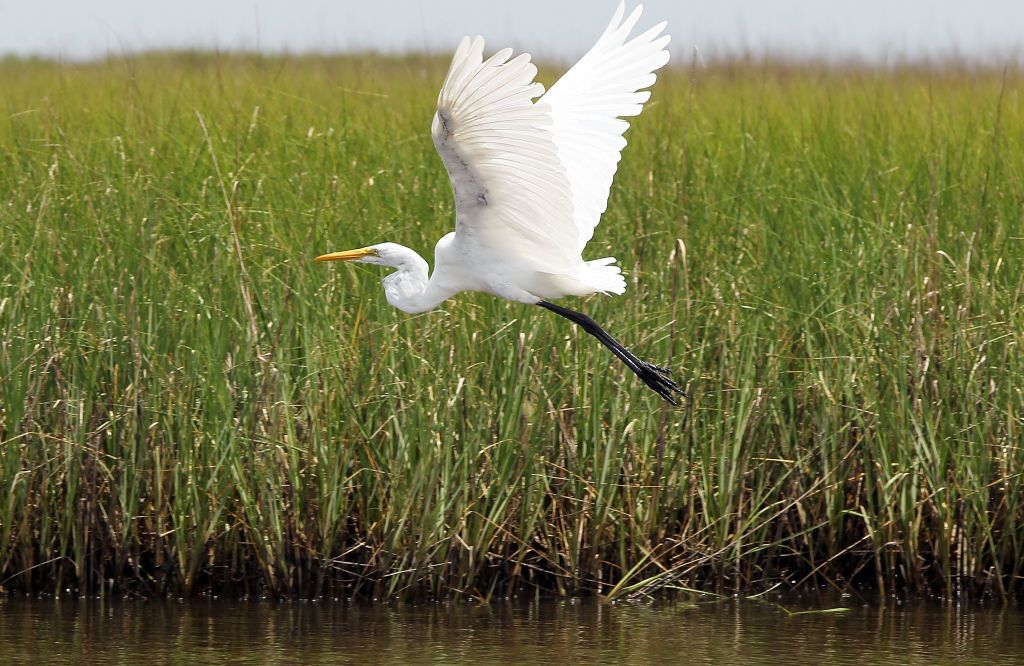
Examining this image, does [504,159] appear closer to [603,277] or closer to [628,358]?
[603,277]

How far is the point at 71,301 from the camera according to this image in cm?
491

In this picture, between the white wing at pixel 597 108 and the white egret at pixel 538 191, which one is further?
the white wing at pixel 597 108

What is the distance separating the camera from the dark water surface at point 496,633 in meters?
4.22

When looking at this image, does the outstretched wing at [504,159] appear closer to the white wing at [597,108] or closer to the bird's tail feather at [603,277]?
the bird's tail feather at [603,277]

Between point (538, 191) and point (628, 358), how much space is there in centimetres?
62

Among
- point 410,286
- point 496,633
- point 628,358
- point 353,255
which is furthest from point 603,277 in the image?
point 496,633

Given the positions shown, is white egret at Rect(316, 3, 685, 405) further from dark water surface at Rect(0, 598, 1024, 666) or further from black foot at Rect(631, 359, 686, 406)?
dark water surface at Rect(0, 598, 1024, 666)

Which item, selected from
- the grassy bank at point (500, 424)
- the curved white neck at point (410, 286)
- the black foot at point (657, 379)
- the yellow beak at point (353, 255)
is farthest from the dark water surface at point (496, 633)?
the yellow beak at point (353, 255)

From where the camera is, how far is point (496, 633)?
445cm

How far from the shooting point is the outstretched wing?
11.8ft

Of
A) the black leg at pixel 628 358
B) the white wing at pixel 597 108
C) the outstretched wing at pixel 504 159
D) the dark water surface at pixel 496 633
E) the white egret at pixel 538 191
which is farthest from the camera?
the white wing at pixel 597 108

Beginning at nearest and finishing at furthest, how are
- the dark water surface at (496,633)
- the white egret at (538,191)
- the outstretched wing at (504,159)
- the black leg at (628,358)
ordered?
1. the outstretched wing at (504,159)
2. the white egret at (538,191)
3. the dark water surface at (496,633)
4. the black leg at (628,358)

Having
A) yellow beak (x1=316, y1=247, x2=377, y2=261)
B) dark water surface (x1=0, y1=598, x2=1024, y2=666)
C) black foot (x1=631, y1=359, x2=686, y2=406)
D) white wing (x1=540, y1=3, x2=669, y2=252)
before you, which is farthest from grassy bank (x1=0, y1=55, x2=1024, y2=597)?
white wing (x1=540, y1=3, x2=669, y2=252)

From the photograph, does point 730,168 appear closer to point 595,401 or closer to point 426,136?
point 426,136
